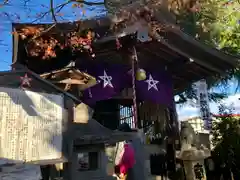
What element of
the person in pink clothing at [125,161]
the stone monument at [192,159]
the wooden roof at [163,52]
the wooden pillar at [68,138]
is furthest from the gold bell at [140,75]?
the wooden pillar at [68,138]

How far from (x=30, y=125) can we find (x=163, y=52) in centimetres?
726

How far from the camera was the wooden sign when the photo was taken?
450 cm

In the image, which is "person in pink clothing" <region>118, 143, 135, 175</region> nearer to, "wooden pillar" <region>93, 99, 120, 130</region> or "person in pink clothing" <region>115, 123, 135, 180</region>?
"person in pink clothing" <region>115, 123, 135, 180</region>

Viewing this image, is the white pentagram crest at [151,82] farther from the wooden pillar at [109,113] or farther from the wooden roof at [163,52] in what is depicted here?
the wooden pillar at [109,113]

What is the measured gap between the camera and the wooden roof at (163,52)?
29.3ft

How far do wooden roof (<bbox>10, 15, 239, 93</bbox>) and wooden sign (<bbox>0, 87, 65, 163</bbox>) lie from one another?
3323 mm

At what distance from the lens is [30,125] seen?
15.6 ft

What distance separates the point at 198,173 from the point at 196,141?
1.23m

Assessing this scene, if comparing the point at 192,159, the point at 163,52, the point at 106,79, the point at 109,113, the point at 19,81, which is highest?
the point at 163,52

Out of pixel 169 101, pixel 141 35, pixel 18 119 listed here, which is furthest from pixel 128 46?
pixel 18 119

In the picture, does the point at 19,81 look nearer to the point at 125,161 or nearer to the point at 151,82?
the point at 125,161

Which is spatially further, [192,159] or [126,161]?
[192,159]

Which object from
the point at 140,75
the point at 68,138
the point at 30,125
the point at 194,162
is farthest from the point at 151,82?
the point at 30,125

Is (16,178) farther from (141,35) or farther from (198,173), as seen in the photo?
(198,173)
